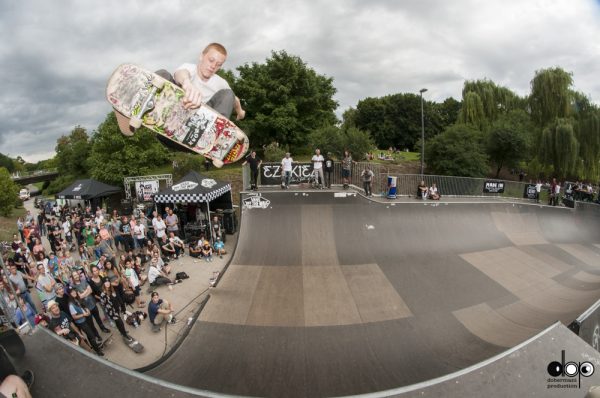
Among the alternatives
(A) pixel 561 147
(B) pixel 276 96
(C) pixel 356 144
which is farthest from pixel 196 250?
(A) pixel 561 147

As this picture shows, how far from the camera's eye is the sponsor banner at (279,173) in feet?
43.5

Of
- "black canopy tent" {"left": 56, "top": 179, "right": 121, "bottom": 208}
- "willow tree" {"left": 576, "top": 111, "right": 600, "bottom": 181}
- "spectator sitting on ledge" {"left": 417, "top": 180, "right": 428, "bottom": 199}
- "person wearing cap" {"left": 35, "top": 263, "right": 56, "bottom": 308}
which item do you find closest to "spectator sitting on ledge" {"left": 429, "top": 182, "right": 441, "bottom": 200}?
"spectator sitting on ledge" {"left": 417, "top": 180, "right": 428, "bottom": 199}

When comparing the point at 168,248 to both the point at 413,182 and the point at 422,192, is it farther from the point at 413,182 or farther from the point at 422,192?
the point at 413,182

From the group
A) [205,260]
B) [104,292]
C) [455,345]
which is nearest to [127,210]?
[205,260]

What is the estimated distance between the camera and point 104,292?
21.7 ft

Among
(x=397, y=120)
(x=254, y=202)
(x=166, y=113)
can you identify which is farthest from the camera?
(x=397, y=120)

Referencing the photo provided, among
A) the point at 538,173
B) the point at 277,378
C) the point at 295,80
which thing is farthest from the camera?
the point at 538,173

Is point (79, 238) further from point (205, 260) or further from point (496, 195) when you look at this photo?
point (496, 195)

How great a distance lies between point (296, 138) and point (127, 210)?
46.1 ft

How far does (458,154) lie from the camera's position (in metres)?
22.4

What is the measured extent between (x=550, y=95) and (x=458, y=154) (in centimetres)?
1169

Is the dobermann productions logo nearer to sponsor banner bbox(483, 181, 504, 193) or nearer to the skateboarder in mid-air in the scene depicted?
the skateboarder in mid-air

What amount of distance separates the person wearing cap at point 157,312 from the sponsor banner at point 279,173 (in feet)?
24.8

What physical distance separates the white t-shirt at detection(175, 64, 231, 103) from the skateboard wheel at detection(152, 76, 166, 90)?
0.66 metres
